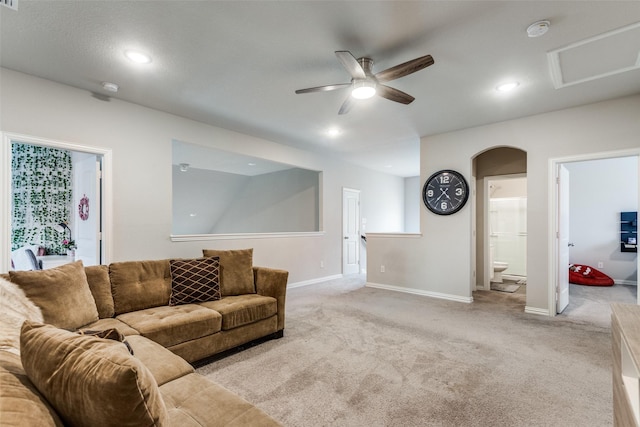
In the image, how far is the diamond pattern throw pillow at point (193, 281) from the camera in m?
2.80

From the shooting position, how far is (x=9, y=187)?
8.83 feet

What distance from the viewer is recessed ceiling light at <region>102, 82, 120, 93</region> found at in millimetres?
2990

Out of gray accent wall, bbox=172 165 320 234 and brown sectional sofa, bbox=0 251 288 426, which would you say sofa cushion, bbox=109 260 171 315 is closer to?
brown sectional sofa, bbox=0 251 288 426

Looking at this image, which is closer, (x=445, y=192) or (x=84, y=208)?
(x=84, y=208)

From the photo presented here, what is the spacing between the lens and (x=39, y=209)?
4723 millimetres

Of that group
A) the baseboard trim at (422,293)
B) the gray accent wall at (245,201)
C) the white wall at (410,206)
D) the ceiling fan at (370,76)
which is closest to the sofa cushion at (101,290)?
the ceiling fan at (370,76)

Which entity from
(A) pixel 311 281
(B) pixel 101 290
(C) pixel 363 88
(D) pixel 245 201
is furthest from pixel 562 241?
(D) pixel 245 201

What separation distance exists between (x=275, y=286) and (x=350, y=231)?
397 centimetres

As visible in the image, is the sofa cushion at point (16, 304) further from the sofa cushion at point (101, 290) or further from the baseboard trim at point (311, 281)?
the baseboard trim at point (311, 281)

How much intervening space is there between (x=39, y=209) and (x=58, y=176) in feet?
1.93

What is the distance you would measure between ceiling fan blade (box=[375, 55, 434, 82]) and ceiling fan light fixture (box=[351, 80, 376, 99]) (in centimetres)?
8

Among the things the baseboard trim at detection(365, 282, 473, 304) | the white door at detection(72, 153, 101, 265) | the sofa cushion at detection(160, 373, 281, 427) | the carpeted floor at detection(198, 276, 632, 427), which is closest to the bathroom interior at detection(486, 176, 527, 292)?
the baseboard trim at detection(365, 282, 473, 304)

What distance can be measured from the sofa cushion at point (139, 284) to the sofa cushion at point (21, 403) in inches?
72.9

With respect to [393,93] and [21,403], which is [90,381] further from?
[393,93]
